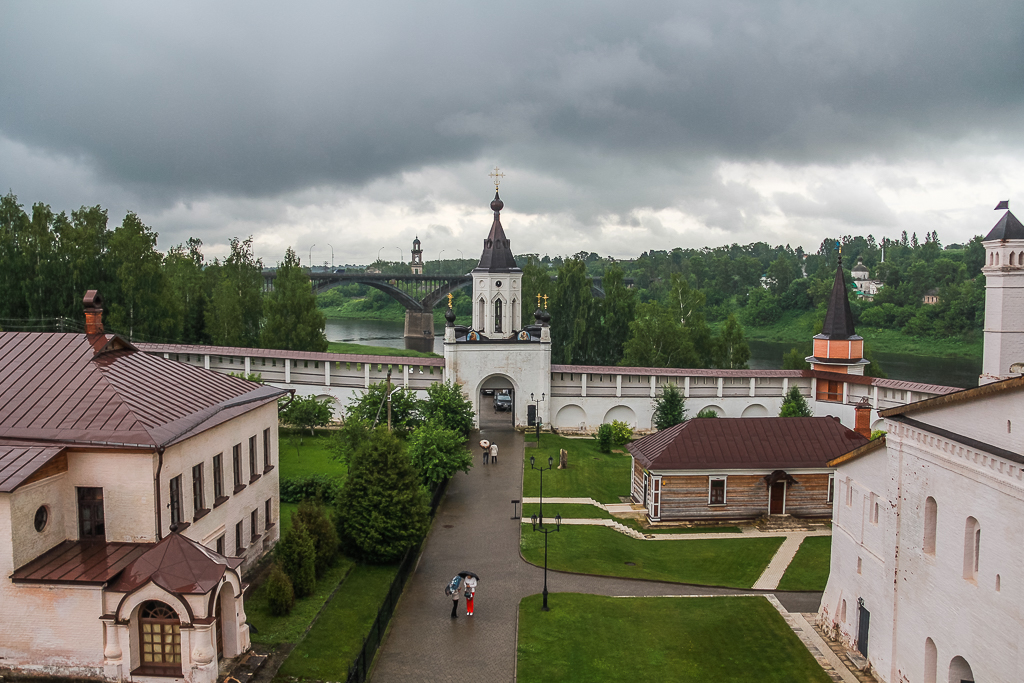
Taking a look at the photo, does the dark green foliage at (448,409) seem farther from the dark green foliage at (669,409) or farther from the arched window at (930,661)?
the arched window at (930,661)

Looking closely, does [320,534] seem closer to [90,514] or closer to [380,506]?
[380,506]

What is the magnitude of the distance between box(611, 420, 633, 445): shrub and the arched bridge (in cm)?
4680

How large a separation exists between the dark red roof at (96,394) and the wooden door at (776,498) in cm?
1745

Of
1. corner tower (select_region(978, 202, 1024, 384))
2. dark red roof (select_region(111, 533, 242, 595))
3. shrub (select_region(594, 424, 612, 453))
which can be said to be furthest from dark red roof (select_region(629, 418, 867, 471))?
dark red roof (select_region(111, 533, 242, 595))

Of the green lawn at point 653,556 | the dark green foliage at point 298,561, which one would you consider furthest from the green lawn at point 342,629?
the green lawn at point 653,556

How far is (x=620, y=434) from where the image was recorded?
3744cm

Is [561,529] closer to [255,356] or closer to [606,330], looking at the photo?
[255,356]

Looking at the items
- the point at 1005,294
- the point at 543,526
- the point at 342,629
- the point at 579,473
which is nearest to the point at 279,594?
the point at 342,629

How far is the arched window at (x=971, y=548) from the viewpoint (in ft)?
42.6

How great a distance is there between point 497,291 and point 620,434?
370 inches

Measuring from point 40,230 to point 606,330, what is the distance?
34.1m

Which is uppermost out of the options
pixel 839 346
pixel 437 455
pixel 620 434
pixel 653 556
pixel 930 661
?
pixel 839 346

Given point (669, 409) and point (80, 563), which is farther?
point (669, 409)

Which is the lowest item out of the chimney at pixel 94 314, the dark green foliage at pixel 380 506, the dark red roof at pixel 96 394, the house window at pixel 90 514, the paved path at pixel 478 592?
the paved path at pixel 478 592
